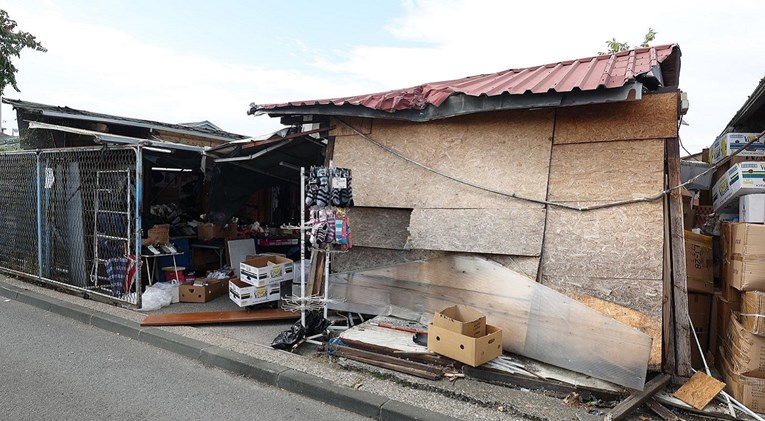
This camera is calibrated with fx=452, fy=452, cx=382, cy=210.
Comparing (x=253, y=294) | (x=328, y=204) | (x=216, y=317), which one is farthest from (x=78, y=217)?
(x=328, y=204)

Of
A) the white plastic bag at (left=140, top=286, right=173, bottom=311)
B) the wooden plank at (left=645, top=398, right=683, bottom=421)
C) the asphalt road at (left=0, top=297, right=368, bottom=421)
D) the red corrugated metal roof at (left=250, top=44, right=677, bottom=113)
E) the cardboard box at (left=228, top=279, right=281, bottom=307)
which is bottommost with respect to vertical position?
the asphalt road at (left=0, top=297, right=368, bottom=421)

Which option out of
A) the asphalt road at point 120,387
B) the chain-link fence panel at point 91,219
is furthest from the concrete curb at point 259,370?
the chain-link fence panel at point 91,219

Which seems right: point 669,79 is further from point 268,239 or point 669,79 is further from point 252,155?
point 268,239

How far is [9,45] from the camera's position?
13.3 meters

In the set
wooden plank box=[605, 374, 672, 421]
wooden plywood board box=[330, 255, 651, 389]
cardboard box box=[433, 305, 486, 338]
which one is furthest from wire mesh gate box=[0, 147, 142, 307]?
wooden plank box=[605, 374, 672, 421]

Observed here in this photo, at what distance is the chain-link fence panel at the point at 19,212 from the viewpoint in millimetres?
8789

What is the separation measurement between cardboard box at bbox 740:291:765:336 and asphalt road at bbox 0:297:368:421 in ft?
11.7

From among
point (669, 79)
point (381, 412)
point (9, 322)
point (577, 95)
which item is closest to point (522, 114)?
point (577, 95)

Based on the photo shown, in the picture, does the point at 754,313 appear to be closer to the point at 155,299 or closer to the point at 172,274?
the point at 155,299

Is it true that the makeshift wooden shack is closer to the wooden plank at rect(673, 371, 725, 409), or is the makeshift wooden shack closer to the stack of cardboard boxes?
the wooden plank at rect(673, 371, 725, 409)

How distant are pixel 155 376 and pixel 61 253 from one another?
5.10 m

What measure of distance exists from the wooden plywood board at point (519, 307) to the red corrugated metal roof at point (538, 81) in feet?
6.36

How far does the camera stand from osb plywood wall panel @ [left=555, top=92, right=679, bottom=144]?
453cm

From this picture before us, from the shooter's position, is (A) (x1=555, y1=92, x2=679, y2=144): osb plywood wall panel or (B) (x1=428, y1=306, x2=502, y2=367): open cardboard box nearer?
(B) (x1=428, y1=306, x2=502, y2=367): open cardboard box
